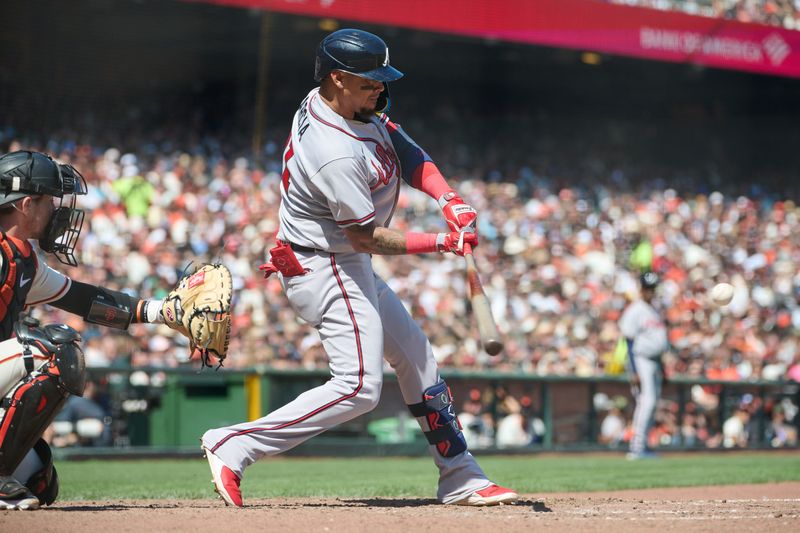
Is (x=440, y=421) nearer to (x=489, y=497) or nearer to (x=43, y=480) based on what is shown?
(x=489, y=497)

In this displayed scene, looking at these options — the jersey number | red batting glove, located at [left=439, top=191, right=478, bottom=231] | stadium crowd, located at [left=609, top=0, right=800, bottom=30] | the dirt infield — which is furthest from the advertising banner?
the dirt infield

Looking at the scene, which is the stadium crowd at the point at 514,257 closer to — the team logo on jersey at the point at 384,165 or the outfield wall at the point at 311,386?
the outfield wall at the point at 311,386

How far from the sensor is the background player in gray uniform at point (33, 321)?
409 centimetres

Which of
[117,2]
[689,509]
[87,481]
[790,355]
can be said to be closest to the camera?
[689,509]

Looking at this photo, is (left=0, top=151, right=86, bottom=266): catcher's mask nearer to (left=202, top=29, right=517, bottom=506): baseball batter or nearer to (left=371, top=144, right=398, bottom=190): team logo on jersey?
(left=202, top=29, right=517, bottom=506): baseball batter

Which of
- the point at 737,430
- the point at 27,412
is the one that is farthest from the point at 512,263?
the point at 27,412

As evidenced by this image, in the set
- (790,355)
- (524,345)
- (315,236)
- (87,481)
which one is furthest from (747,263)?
(315,236)

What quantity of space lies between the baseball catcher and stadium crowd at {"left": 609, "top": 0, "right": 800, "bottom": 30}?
633 inches

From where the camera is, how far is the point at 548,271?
16641 millimetres

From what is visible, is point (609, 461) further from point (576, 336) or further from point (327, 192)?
Answer: point (327, 192)

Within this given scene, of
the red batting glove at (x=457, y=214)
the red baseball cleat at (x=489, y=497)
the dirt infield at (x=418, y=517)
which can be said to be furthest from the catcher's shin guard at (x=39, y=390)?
the red baseball cleat at (x=489, y=497)

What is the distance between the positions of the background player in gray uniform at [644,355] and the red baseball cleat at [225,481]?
7.19 m

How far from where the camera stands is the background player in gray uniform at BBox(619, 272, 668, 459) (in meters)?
Result: 11.0

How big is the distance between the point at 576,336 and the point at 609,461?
4.25 metres
